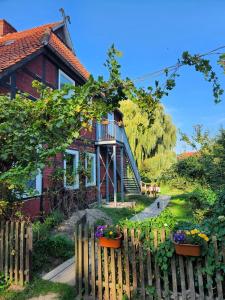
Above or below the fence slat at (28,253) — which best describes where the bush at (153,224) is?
above

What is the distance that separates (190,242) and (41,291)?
99.0 inches

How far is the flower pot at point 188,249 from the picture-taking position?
10.8 ft

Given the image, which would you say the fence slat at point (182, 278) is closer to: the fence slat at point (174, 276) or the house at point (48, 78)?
the fence slat at point (174, 276)

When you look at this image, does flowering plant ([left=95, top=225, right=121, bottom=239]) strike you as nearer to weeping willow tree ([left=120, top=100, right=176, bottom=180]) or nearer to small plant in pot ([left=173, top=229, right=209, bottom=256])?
small plant in pot ([left=173, top=229, right=209, bottom=256])

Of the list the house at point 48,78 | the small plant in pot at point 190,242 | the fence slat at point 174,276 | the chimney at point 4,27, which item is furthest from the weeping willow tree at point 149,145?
the small plant in pot at point 190,242

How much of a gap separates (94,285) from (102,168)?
40.6 ft

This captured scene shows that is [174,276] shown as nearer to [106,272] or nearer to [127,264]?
[127,264]

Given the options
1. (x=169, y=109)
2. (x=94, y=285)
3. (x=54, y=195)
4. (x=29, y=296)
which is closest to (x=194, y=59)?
(x=94, y=285)

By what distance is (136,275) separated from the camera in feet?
12.5

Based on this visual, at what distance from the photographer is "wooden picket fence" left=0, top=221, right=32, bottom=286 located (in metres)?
4.59

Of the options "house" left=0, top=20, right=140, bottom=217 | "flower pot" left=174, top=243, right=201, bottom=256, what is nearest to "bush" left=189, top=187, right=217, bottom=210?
"house" left=0, top=20, right=140, bottom=217

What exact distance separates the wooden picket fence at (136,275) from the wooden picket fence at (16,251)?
933 millimetres

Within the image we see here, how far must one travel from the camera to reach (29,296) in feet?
13.7

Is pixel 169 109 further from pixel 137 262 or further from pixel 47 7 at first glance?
pixel 137 262
